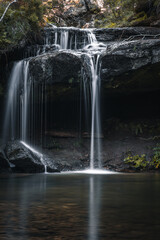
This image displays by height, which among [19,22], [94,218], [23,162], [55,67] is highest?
[19,22]

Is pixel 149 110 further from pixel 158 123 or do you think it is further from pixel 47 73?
pixel 47 73

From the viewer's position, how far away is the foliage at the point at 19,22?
46.0 ft

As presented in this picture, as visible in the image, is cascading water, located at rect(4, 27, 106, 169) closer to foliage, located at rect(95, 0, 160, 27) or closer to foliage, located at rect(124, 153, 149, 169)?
foliage, located at rect(124, 153, 149, 169)

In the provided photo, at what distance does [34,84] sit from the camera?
13.5 meters

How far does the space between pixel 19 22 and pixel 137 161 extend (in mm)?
7834

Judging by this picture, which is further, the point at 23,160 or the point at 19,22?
the point at 19,22

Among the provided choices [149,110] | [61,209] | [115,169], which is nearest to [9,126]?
[115,169]

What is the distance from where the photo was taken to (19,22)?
14.3 meters

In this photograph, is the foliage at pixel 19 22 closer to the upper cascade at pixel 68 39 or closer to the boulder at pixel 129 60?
the upper cascade at pixel 68 39

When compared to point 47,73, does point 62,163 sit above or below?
below

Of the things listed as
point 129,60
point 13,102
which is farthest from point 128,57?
point 13,102

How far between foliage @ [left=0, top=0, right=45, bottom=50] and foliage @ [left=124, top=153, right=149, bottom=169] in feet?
22.7

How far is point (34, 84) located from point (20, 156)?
336 cm

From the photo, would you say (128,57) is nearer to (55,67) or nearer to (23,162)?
(55,67)
